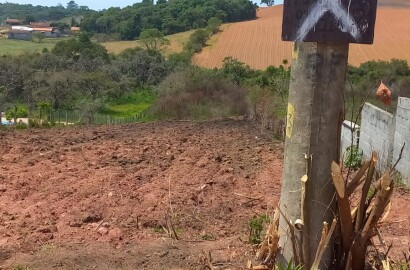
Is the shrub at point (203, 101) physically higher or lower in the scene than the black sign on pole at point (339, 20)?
lower

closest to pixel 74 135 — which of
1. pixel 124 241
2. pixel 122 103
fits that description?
pixel 124 241

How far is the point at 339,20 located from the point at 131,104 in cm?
3079

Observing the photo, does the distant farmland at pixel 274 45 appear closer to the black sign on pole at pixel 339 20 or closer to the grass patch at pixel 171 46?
the grass patch at pixel 171 46

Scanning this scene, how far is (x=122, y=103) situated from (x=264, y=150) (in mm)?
24690

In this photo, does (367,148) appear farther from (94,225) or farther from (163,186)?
(94,225)

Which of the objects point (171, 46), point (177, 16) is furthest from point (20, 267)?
point (177, 16)

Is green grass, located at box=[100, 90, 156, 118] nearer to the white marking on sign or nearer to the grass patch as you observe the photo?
the grass patch

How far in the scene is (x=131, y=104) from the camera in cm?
3312

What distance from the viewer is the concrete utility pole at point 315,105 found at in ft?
9.18

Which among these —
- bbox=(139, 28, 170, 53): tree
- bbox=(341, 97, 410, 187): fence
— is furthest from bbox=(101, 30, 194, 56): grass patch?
bbox=(341, 97, 410, 187): fence

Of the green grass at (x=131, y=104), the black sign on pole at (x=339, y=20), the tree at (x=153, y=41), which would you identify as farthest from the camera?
the tree at (x=153, y=41)

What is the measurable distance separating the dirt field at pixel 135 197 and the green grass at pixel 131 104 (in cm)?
1921

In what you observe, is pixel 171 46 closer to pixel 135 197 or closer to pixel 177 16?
pixel 177 16

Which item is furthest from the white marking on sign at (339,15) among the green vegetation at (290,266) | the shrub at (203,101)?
the shrub at (203,101)
